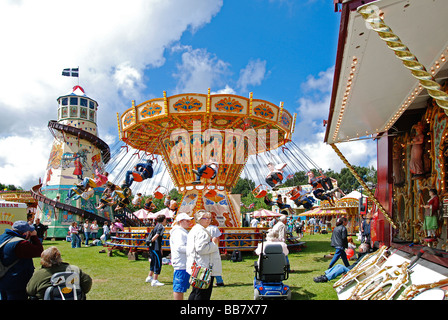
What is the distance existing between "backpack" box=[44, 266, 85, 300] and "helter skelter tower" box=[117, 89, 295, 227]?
10.5 m

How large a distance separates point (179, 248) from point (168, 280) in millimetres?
3626

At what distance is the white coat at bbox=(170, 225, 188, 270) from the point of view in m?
4.90

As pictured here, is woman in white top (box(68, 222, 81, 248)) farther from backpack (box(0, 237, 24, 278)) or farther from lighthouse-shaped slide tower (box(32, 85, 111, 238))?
backpack (box(0, 237, 24, 278))

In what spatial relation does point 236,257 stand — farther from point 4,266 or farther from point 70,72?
point 70,72

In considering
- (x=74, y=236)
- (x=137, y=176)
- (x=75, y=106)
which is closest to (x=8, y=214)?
(x=137, y=176)

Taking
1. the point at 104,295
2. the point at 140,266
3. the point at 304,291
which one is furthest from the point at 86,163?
the point at 304,291

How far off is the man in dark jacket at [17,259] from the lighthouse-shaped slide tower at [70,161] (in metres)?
23.5

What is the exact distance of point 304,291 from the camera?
652cm

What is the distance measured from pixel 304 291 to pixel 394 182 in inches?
169

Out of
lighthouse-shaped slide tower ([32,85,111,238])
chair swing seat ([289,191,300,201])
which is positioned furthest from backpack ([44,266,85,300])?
lighthouse-shaped slide tower ([32,85,111,238])

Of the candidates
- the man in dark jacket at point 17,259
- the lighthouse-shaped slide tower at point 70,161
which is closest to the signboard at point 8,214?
the man in dark jacket at point 17,259

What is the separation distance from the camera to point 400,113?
627 centimetres
